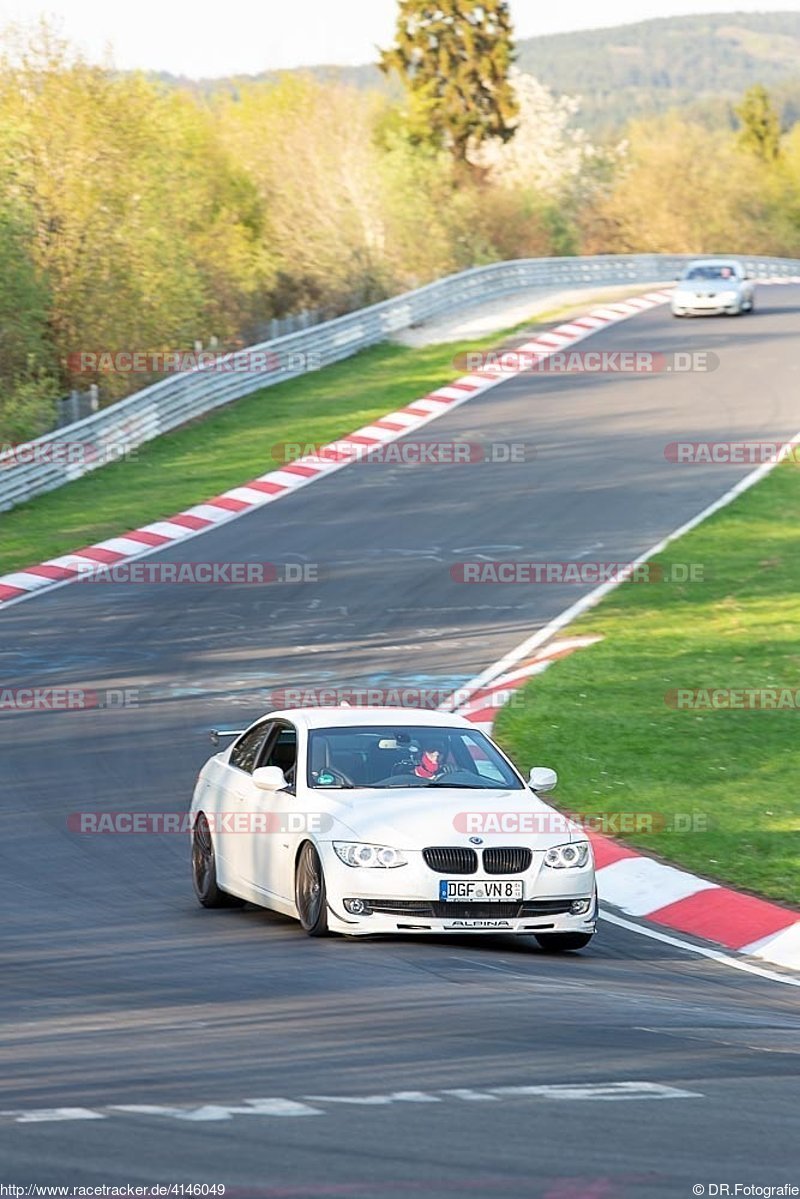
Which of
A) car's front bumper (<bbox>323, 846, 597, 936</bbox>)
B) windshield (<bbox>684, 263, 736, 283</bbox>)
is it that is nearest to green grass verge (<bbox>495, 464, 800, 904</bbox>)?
car's front bumper (<bbox>323, 846, 597, 936</bbox>)

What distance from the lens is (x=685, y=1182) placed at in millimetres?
6383

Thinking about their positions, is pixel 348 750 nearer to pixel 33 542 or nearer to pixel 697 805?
pixel 697 805

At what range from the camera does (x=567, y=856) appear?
11711 mm

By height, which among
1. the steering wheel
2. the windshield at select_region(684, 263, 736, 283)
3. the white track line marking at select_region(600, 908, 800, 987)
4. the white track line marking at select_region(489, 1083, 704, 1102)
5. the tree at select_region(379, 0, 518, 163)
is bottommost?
the white track line marking at select_region(600, 908, 800, 987)

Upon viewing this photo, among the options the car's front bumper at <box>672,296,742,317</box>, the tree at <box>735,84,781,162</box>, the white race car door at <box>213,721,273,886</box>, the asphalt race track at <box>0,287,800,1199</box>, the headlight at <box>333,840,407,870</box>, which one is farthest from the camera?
the tree at <box>735,84,781,162</box>

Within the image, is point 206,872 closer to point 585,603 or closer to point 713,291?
point 585,603

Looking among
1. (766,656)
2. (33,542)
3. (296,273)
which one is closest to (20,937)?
(766,656)

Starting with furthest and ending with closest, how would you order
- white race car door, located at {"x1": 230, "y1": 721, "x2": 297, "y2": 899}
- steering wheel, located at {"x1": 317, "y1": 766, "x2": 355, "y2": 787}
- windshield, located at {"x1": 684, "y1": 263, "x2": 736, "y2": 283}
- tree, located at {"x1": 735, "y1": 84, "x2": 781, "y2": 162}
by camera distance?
tree, located at {"x1": 735, "y1": 84, "x2": 781, "y2": 162} → windshield, located at {"x1": 684, "y1": 263, "x2": 736, "y2": 283} → steering wheel, located at {"x1": 317, "y1": 766, "x2": 355, "y2": 787} → white race car door, located at {"x1": 230, "y1": 721, "x2": 297, "y2": 899}

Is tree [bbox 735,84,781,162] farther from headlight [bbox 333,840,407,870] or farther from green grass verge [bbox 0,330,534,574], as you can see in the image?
headlight [bbox 333,840,407,870]

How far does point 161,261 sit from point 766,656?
24738 millimetres

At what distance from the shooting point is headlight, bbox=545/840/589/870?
11641 mm

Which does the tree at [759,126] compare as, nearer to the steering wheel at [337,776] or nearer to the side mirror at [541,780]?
the side mirror at [541,780]

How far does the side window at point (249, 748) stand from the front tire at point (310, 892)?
140 centimetres

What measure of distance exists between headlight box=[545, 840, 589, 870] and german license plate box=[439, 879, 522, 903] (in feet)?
0.83
